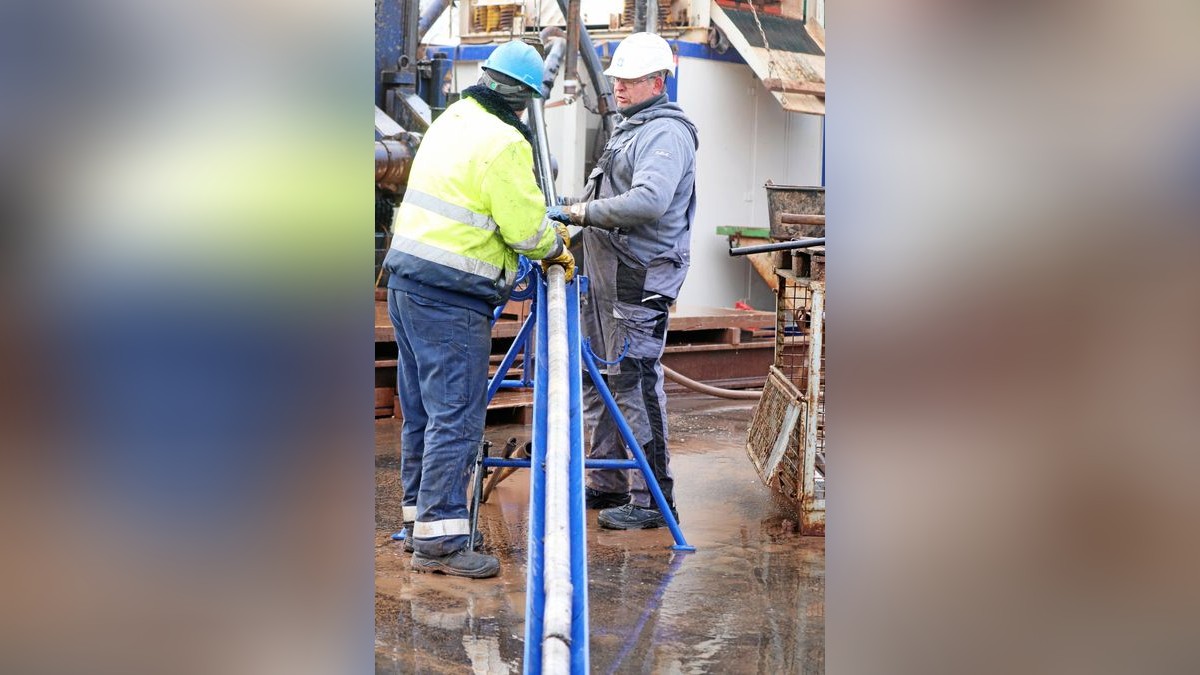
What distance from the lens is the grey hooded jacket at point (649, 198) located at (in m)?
5.57

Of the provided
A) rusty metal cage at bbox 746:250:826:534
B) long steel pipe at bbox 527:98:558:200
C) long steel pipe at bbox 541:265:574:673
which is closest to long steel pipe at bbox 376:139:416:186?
long steel pipe at bbox 527:98:558:200

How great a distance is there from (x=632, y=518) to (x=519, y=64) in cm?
223

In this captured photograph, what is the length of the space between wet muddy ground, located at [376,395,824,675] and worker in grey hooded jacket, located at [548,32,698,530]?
1.46 feet

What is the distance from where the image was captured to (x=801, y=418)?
19.0ft

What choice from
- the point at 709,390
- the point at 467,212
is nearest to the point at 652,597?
the point at 467,212

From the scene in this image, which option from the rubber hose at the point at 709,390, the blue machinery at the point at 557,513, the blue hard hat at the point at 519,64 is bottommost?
the rubber hose at the point at 709,390

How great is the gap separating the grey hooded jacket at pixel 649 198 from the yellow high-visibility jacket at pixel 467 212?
30.3 inches

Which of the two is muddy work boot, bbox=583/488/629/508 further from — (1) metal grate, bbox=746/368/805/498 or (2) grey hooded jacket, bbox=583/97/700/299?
(2) grey hooded jacket, bbox=583/97/700/299

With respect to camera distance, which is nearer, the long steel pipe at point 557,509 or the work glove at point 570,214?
the long steel pipe at point 557,509

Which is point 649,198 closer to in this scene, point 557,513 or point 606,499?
point 606,499

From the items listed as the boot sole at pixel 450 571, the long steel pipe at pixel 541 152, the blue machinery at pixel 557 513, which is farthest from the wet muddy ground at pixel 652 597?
the long steel pipe at pixel 541 152
